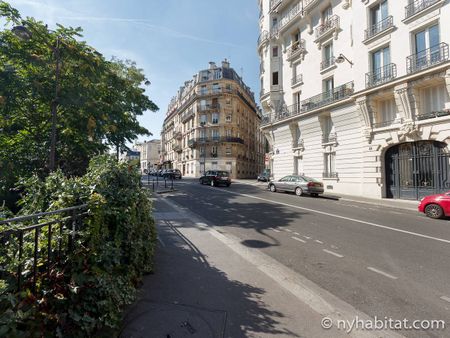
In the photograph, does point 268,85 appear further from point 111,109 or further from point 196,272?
point 196,272

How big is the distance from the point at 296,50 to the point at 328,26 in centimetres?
383

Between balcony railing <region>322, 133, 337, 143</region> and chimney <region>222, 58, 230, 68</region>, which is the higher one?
chimney <region>222, 58, 230, 68</region>

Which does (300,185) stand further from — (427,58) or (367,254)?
(367,254)

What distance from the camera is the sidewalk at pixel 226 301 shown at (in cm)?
262

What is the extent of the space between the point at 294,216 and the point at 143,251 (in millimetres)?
6596

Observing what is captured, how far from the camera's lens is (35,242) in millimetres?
2205

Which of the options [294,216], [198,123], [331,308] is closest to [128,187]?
[331,308]

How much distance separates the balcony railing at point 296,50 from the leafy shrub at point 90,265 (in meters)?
24.3

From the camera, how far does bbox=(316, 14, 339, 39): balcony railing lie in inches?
775

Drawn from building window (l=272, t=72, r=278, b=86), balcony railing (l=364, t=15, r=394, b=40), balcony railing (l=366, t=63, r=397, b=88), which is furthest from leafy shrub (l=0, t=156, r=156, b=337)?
building window (l=272, t=72, r=278, b=86)

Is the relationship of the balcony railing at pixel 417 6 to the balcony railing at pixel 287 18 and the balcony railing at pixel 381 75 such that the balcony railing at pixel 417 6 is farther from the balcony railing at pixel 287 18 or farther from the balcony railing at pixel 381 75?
the balcony railing at pixel 287 18

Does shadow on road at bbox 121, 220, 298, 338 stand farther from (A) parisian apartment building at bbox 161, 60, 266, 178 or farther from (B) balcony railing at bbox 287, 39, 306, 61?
(A) parisian apartment building at bbox 161, 60, 266, 178

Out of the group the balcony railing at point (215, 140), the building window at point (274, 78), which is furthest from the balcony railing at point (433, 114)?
the balcony railing at point (215, 140)

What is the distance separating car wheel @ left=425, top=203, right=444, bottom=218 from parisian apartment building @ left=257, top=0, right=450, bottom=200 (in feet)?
17.9
